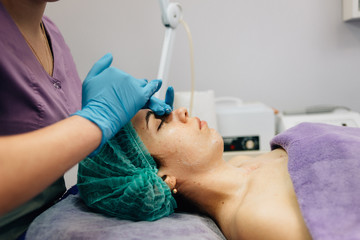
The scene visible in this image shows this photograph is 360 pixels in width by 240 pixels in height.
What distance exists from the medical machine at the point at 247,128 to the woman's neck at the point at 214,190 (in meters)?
0.78

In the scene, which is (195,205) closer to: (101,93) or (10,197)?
(101,93)

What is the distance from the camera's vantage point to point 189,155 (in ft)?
3.47

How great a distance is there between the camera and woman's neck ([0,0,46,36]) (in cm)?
105

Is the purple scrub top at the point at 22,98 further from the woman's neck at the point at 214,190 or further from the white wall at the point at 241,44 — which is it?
the white wall at the point at 241,44

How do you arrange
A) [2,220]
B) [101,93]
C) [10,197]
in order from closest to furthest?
[10,197], [101,93], [2,220]

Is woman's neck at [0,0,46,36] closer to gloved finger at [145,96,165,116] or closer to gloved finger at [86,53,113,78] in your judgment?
gloved finger at [86,53,113,78]

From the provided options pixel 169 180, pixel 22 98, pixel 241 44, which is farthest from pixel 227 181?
pixel 241 44

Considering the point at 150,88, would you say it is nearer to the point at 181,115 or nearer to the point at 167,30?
the point at 181,115

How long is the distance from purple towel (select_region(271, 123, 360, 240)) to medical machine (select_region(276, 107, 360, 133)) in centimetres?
79

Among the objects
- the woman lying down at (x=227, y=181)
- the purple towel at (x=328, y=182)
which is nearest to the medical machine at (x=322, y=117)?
the woman lying down at (x=227, y=181)

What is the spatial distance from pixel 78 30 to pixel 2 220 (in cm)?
155

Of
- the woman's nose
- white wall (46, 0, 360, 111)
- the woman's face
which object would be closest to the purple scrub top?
the woman's face

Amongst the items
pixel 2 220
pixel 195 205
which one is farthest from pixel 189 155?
pixel 2 220

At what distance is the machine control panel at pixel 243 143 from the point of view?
190 cm
